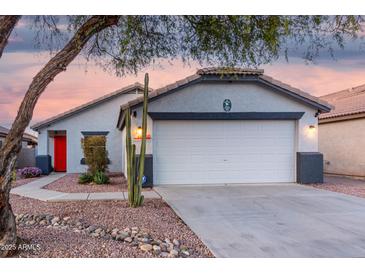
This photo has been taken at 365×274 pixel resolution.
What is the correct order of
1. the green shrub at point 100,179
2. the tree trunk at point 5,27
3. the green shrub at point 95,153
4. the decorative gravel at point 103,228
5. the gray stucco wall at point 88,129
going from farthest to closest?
the gray stucco wall at point 88,129 → the green shrub at point 95,153 → the green shrub at point 100,179 → the decorative gravel at point 103,228 → the tree trunk at point 5,27

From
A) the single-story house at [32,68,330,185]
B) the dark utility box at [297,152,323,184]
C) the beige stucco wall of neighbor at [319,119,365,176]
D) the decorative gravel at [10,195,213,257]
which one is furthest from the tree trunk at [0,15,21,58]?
the beige stucco wall of neighbor at [319,119,365,176]

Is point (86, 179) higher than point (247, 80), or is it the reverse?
point (247, 80)

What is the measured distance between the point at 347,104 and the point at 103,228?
15602 mm

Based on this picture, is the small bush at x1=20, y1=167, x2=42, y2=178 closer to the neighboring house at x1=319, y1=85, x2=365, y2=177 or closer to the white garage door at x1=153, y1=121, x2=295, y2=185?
the white garage door at x1=153, y1=121, x2=295, y2=185

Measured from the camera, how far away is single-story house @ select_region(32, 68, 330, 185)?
13.7 m

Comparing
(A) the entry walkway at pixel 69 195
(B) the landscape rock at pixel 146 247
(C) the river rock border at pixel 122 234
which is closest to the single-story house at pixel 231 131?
(A) the entry walkway at pixel 69 195

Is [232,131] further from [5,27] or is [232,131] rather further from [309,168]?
[5,27]

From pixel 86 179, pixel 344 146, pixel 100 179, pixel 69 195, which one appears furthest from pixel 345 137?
pixel 69 195

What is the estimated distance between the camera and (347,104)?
63.2 ft

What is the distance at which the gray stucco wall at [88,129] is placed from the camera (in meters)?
21.3

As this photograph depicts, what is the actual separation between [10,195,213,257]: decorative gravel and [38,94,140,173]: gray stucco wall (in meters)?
10.3

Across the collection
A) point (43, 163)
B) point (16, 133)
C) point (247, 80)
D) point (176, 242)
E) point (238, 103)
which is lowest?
point (176, 242)

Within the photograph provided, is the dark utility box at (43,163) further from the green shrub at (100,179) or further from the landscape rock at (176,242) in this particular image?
the landscape rock at (176,242)

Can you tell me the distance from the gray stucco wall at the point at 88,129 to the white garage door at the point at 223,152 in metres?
8.00
